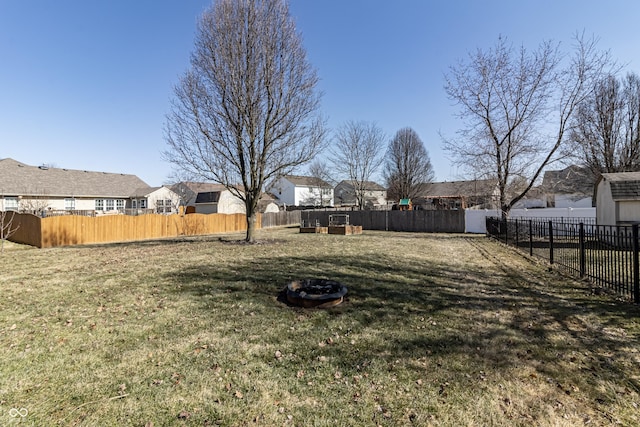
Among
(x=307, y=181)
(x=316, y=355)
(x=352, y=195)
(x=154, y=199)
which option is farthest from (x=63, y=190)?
(x=352, y=195)

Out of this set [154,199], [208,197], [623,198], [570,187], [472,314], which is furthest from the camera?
[208,197]

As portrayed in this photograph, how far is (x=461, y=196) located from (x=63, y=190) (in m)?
42.3

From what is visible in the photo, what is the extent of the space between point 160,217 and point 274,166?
35.6 feet

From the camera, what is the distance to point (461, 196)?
3891 cm

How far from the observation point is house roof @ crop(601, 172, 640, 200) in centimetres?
1343

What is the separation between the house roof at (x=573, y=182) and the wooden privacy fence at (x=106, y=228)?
2724 centimetres

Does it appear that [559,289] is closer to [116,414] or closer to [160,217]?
[116,414]

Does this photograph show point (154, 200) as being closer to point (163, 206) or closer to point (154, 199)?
point (154, 199)

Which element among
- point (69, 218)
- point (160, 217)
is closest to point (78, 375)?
point (69, 218)

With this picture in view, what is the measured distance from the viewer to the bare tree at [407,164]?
139ft

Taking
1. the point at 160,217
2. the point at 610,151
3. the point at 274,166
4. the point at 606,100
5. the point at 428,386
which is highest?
the point at 606,100

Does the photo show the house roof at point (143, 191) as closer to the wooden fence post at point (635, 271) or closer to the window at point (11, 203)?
the window at point (11, 203)

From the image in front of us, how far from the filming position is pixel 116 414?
8.50ft

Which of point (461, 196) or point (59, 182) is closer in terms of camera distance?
point (59, 182)
